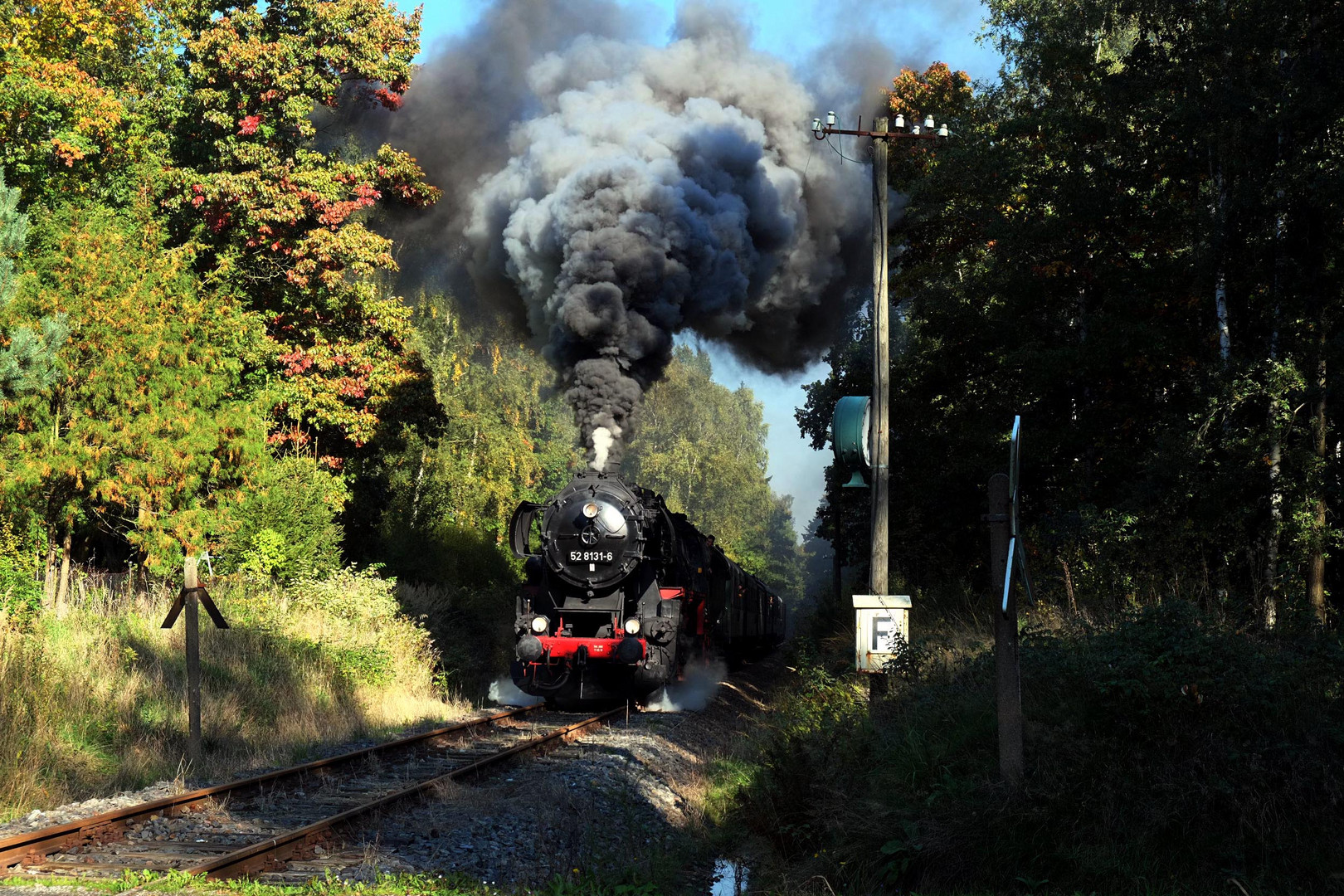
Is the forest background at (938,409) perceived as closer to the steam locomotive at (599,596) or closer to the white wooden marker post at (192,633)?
the white wooden marker post at (192,633)

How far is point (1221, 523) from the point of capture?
14.2 meters

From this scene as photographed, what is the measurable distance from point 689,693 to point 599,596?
229 cm

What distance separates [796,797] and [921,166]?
70.7 ft

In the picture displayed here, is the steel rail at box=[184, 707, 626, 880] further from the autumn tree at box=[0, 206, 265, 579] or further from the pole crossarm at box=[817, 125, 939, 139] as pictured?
the autumn tree at box=[0, 206, 265, 579]

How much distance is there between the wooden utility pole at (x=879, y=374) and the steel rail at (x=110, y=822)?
216 inches

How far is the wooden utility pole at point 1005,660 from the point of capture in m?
6.06

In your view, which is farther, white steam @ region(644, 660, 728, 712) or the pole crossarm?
white steam @ region(644, 660, 728, 712)

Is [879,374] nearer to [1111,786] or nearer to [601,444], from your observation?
[601,444]

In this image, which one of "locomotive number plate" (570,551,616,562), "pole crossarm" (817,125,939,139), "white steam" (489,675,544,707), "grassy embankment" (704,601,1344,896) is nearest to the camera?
"grassy embankment" (704,601,1344,896)

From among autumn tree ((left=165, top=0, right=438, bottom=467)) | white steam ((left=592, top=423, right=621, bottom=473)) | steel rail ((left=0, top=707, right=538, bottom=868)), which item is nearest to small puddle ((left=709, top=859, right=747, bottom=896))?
steel rail ((left=0, top=707, right=538, bottom=868))

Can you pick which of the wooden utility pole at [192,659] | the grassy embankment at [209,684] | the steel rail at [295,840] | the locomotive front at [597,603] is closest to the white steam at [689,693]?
the locomotive front at [597,603]

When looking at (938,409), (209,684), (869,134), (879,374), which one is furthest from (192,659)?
(938,409)

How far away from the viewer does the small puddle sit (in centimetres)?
693

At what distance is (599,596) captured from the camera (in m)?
15.3
